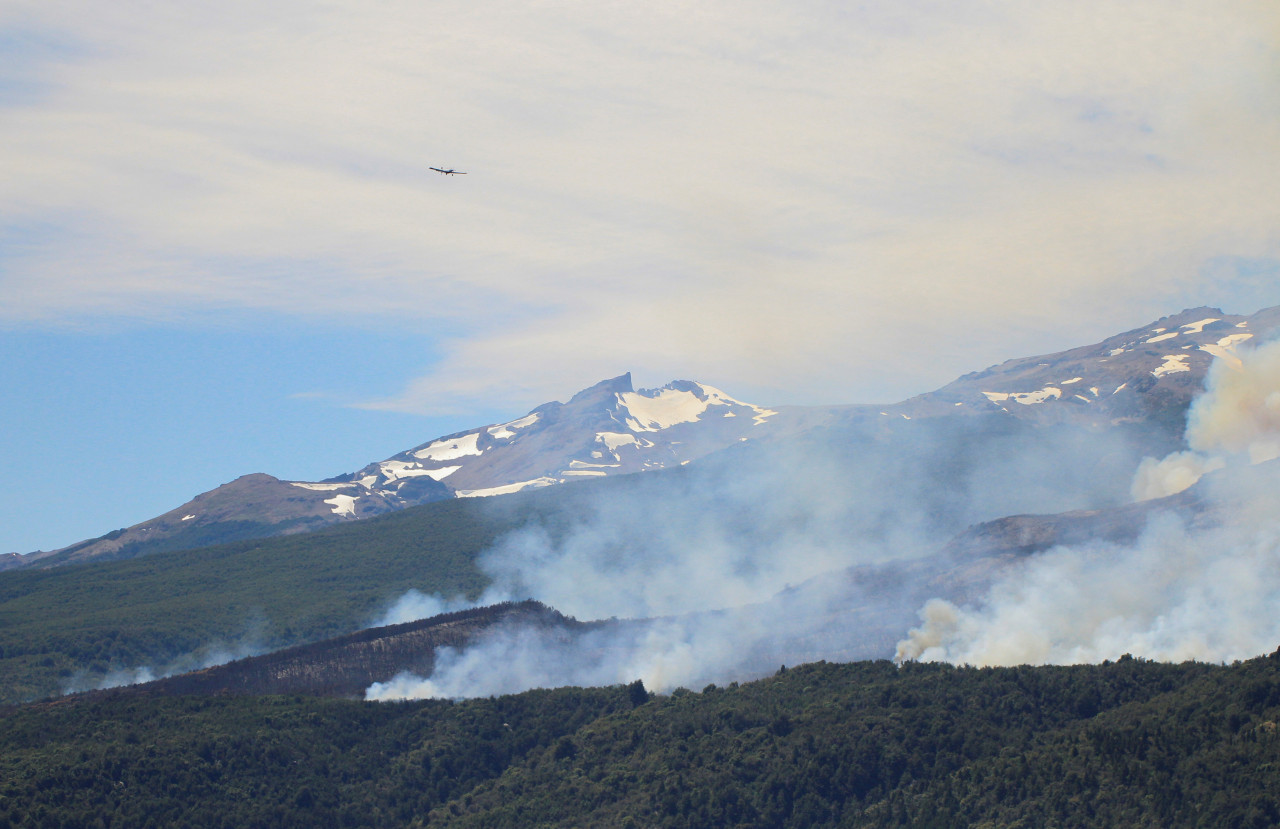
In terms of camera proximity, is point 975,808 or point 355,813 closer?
point 975,808

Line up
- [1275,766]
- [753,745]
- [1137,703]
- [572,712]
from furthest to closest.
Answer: [572,712] → [753,745] → [1137,703] → [1275,766]

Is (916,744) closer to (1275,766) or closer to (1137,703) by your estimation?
(1137,703)

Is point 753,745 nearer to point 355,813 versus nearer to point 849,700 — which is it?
point 849,700

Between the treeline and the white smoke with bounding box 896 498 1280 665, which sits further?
the white smoke with bounding box 896 498 1280 665

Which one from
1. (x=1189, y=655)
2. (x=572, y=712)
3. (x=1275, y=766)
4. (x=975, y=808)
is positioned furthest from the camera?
(x=572, y=712)

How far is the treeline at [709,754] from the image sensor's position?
127 meters

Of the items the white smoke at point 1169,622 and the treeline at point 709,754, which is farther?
the white smoke at point 1169,622

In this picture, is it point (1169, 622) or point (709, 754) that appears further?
point (1169, 622)

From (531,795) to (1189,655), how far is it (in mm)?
83754

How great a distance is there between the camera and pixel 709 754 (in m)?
162

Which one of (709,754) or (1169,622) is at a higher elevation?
(1169,622)

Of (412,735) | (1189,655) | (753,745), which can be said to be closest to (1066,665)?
(1189,655)

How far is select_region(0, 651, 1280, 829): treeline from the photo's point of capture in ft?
416

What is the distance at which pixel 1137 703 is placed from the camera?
14738 centimetres
